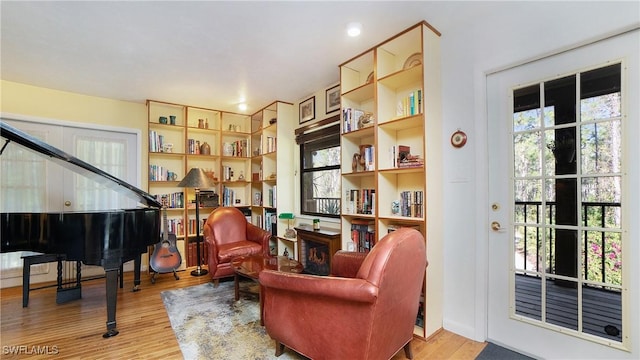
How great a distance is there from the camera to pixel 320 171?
12.5 ft

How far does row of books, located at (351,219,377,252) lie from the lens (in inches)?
107

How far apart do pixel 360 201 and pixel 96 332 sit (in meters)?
2.62

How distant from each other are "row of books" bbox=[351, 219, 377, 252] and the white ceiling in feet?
5.60

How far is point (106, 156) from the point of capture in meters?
3.98

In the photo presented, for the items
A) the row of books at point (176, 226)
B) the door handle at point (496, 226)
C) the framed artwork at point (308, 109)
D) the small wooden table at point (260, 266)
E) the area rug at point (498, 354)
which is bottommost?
the area rug at point (498, 354)

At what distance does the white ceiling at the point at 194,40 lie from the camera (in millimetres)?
2023

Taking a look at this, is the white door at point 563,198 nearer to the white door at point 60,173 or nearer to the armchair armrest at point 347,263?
the armchair armrest at point 347,263

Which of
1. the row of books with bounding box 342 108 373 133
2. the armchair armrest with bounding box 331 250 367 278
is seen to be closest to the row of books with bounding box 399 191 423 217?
the armchair armrest with bounding box 331 250 367 278

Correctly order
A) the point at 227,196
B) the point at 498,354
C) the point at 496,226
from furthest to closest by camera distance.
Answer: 1. the point at 227,196
2. the point at 496,226
3. the point at 498,354

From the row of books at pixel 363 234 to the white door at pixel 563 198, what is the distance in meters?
1.01

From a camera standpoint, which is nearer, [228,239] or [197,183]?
[228,239]

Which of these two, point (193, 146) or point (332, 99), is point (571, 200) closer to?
point (332, 99)

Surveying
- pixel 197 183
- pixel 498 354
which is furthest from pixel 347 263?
pixel 197 183

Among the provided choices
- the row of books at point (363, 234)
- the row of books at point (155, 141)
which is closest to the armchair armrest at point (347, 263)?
the row of books at point (363, 234)
